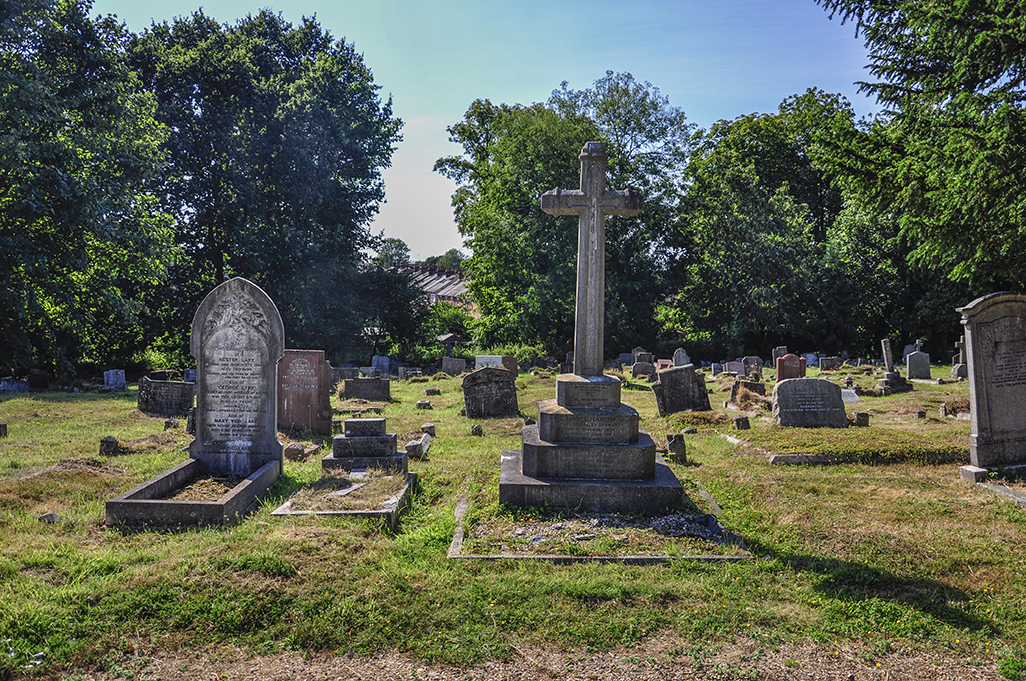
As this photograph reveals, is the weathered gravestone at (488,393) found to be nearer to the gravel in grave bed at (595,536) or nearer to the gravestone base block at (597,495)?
the gravestone base block at (597,495)

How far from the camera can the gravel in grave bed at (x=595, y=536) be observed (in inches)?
216

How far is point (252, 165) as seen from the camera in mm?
25453

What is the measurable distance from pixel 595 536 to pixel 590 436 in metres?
1.42

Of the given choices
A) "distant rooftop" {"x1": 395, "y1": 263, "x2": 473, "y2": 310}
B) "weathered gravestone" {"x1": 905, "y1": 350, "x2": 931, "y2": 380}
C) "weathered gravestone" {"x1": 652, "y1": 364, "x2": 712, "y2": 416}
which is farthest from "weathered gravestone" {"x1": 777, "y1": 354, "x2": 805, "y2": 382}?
"distant rooftop" {"x1": 395, "y1": 263, "x2": 473, "y2": 310}

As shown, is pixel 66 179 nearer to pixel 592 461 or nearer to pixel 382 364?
pixel 382 364

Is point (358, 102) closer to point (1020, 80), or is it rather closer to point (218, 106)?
point (218, 106)

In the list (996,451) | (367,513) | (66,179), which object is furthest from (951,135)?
(66,179)

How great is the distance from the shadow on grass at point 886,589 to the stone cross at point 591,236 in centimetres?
303

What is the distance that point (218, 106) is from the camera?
26.0 metres

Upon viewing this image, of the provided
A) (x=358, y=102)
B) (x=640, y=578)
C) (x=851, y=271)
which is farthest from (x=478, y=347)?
(x=640, y=578)

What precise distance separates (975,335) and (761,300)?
21.3 m

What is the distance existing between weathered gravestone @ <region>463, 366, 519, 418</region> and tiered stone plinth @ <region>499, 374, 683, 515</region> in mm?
6551

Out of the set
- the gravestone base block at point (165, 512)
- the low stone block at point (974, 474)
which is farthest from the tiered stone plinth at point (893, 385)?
the gravestone base block at point (165, 512)

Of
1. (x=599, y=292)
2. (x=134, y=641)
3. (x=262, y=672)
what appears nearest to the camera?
(x=262, y=672)
